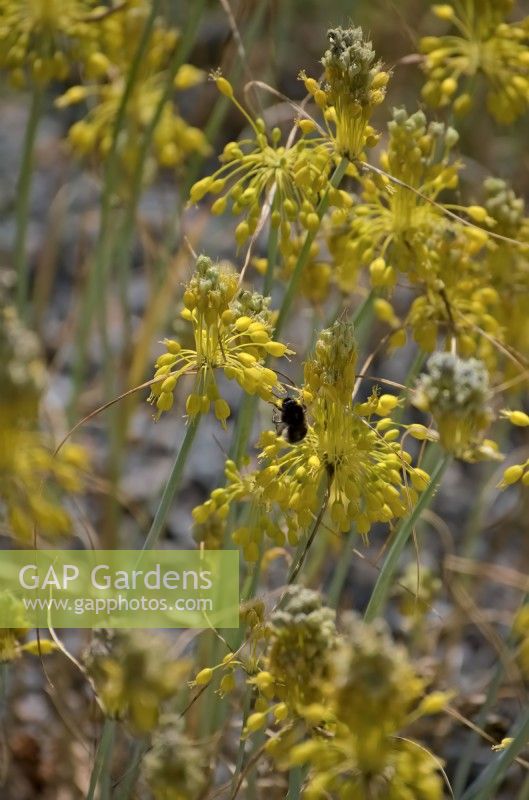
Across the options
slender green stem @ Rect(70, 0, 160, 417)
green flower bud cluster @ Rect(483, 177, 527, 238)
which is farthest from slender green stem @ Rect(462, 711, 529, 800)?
slender green stem @ Rect(70, 0, 160, 417)

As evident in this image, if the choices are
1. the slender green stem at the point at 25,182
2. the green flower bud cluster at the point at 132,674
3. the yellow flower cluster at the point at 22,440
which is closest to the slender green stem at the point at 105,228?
the slender green stem at the point at 25,182

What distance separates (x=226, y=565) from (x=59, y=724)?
3.01 ft

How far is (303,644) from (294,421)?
43 centimetres

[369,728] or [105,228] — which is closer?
[369,728]

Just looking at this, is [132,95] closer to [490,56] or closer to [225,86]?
[225,86]

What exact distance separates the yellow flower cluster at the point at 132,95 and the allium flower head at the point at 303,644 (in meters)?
1.73

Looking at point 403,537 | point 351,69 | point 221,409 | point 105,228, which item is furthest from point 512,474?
point 105,228

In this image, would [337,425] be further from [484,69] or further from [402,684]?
[484,69]

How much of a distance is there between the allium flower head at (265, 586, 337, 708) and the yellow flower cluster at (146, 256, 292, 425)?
39cm

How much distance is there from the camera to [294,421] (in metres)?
1.77

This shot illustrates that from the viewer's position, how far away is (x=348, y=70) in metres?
1.83

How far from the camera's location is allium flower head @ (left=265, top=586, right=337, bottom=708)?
1437 millimetres

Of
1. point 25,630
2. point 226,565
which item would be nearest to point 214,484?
point 226,565

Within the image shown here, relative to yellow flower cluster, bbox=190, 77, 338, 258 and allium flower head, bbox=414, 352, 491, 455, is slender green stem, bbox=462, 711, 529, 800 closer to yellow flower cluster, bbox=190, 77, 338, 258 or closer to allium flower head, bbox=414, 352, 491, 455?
allium flower head, bbox=414, 352, 491, 455
